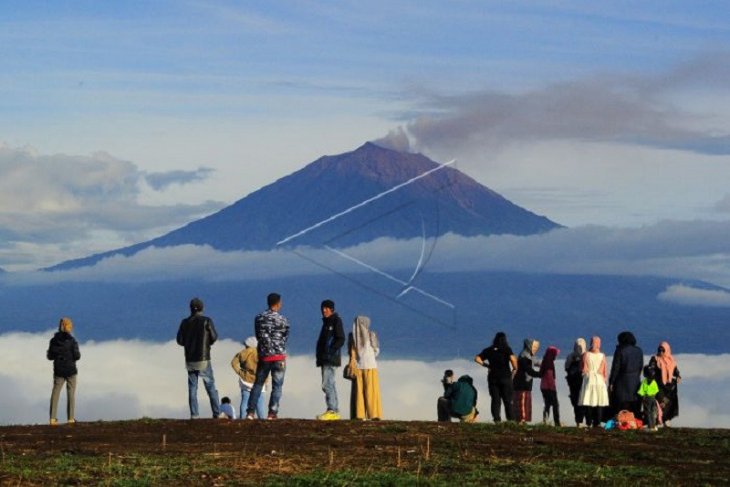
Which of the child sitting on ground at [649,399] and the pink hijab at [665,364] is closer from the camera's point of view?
the child sitting on ground at [649,399]

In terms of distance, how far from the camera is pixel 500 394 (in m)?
29.7

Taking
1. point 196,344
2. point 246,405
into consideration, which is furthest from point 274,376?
point 246,405

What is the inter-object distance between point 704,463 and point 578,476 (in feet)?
8.85

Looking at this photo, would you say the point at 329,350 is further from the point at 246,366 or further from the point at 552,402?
the point at 552,402

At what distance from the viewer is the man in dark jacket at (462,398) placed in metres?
30.5

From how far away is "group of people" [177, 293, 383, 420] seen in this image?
1094 inches

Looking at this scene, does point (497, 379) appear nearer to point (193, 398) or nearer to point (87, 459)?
point (193, 398)

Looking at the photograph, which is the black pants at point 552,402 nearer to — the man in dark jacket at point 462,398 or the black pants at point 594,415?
the black pants at point 594,415

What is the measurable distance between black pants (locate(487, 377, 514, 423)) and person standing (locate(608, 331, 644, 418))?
5.48ft

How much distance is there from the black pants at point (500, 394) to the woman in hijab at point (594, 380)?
118 cm

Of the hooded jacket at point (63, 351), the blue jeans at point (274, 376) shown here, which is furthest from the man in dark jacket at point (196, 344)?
the hooded jacket at point (63, 351)

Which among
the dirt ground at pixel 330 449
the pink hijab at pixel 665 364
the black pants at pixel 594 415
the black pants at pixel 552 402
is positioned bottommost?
the dirt ground at pixel 330 449

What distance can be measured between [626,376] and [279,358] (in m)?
5.77

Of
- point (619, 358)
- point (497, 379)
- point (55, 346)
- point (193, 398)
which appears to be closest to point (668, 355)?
point (619, 358)
